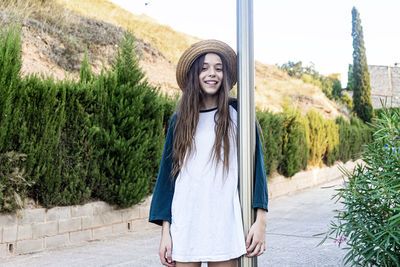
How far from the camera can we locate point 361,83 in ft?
87.1

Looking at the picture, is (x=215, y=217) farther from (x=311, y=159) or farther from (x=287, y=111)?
(x=311, y=159)

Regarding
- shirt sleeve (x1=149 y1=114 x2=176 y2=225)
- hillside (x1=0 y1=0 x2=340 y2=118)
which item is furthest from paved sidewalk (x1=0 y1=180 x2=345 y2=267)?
hillside (x1=0 y1=0 x2=340 y2=118)

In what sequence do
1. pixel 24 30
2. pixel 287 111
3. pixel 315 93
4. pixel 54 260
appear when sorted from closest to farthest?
pixel 54 260 → pixel 24 30 → pixel 287 111 → pixel 315 93

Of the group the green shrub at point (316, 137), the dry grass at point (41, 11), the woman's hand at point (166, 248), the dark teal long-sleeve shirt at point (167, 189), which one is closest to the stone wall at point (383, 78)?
the green shrub at point (316, 137)

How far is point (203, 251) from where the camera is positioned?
1.77 metres

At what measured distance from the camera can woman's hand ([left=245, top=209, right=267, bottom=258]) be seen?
1.60 meters

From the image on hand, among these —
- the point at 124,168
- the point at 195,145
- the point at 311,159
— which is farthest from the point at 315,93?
the point at 195,145

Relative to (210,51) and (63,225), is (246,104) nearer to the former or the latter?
(210,51)

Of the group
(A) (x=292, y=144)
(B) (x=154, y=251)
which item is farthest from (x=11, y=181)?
(A) (x=292, y=144)

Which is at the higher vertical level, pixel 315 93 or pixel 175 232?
pixel 315 93

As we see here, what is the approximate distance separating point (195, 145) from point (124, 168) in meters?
4.55

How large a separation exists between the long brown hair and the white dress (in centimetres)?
4

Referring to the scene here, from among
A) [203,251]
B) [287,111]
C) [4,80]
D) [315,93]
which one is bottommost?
[203,251]

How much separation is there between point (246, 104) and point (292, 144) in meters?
10.6
